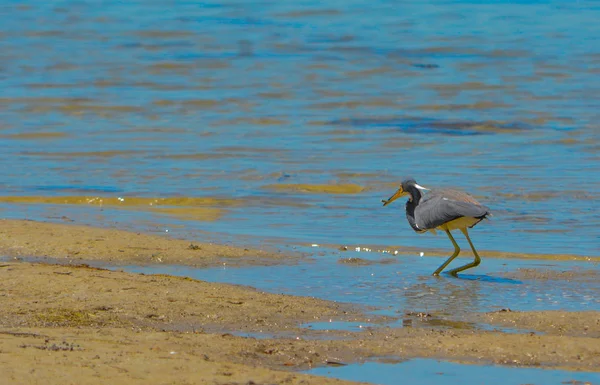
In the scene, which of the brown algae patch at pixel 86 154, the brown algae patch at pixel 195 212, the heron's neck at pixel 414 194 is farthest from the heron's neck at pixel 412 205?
the brown algae patch at pixel 86 154

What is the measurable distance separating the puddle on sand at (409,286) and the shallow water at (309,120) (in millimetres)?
1230

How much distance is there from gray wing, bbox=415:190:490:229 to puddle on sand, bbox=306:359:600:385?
3168 millimetres

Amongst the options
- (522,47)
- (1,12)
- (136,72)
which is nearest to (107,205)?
(136,72)

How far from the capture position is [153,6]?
40.7 m

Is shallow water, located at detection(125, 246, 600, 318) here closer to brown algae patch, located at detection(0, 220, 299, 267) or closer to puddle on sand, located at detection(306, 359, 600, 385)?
brown algae patch, located at detection(0, 220, 299, 267)

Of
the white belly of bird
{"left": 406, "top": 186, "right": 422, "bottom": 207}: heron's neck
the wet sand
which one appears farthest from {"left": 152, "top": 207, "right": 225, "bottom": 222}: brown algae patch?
the wet sand

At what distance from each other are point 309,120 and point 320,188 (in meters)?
5.60

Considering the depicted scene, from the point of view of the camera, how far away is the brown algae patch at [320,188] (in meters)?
12.5

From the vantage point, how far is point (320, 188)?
41.5 feet

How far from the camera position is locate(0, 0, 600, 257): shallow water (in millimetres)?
11172

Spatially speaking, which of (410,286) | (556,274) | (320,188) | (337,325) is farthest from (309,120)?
(337,325)

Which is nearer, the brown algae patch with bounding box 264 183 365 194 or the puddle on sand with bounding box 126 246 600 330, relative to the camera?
the puddle on sand with bounding box 126 246 600 330

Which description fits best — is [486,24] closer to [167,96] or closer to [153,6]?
[153,6]

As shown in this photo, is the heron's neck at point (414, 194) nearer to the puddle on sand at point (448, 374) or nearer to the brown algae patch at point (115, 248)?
the brown algae patch at point (115, 248)
